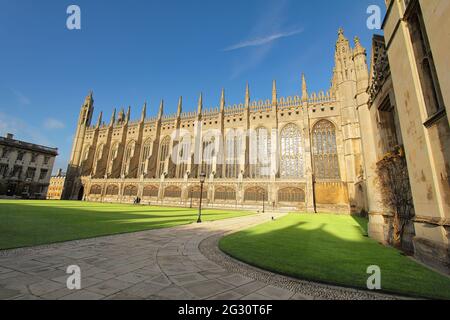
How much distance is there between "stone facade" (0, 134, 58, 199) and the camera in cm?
3891

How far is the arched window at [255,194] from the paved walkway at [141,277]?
26.1 m

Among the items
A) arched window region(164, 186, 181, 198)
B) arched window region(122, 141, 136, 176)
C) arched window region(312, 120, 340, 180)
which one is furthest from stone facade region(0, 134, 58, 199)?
arched window region(312, 120, 340, 180)

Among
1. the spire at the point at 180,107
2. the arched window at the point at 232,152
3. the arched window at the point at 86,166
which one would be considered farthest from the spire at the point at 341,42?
the arched window at the point at 86,166

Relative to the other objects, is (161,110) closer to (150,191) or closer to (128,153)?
(128,153)

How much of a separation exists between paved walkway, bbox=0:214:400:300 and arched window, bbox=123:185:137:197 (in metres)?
36.7

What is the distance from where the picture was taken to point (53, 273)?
371 cm

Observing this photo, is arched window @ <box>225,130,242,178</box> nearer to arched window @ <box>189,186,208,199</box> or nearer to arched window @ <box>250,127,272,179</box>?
arched window @ <box>250,127,272,179</box>

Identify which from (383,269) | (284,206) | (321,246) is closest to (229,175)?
(284,206)

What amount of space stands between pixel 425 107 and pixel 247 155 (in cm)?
3019

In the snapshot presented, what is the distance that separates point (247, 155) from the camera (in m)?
35.8

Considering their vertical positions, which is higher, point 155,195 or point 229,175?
point 229,175
